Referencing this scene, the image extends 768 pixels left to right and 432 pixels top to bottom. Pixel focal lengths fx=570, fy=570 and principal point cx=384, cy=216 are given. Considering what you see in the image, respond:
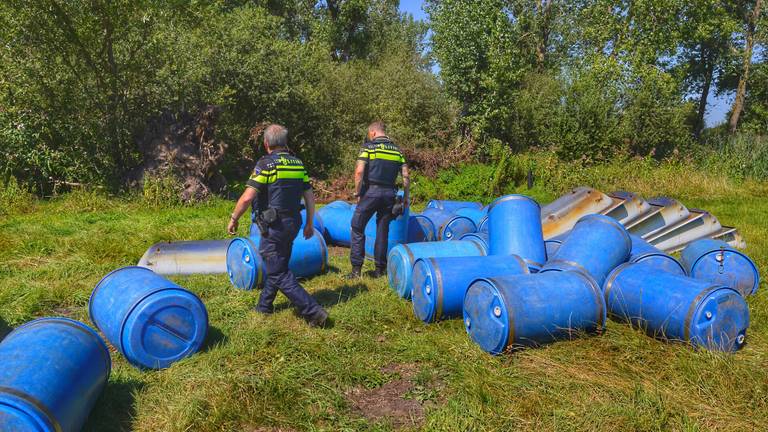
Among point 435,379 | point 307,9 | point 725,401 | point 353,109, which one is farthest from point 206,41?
point 307,9

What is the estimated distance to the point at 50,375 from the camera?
9.74ft

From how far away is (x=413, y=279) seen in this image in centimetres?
520

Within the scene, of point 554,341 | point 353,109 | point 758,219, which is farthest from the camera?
point 353,109

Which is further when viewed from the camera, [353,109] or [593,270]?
[353,109]

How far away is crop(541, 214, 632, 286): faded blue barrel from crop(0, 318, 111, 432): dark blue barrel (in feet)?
11.5

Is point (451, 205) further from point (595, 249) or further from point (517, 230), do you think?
point (595, 249)

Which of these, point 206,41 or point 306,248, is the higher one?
point 206,41

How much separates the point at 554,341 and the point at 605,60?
50.2ft

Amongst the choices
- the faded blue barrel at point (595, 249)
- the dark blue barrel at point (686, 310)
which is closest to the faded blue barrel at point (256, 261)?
the faded blue barrel at point (595, 249)

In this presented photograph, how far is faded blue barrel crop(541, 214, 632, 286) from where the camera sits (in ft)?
16.6

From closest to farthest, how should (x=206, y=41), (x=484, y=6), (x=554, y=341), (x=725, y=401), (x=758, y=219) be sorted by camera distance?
(x=725, y=401)
(x=554, y=341)
(x=758, y=219)
(x=206, y=41)
(x=484, y=6)

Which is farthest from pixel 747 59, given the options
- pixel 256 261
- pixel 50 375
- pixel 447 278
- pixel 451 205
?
pixel 50 375

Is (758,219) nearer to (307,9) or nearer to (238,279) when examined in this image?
(238,279)

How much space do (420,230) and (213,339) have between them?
3.49 metres
